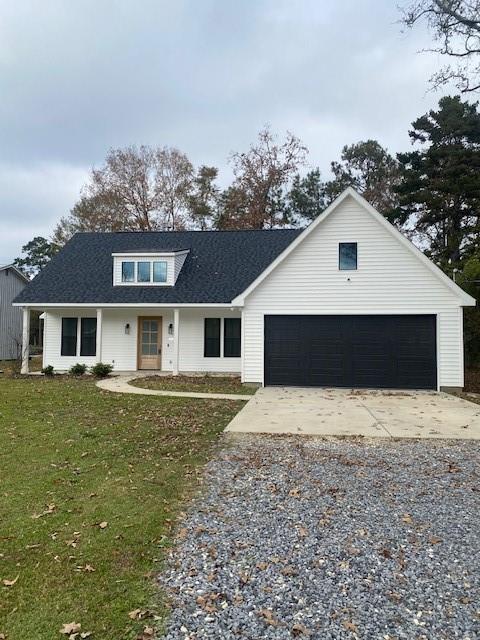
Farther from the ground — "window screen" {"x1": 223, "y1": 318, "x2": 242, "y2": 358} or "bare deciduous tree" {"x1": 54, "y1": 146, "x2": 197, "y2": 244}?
"bare deciduous tree" {"x1": 54, "y1": 146, "x2": 197, "y2": 244}

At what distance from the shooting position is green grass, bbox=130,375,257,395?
12.9 meters

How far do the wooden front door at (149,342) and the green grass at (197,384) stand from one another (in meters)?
2.16

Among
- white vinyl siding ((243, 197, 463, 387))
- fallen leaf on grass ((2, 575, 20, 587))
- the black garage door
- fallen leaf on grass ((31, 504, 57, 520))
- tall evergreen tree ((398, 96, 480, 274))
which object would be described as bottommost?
fallen leaf on grass ((31, 504, 57, 520))

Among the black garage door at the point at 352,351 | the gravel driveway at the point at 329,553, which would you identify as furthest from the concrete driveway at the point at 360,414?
the gravel driveway at the point at 329,553

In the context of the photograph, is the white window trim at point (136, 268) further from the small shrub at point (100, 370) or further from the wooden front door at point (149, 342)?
the small shrub at point (100, 370)

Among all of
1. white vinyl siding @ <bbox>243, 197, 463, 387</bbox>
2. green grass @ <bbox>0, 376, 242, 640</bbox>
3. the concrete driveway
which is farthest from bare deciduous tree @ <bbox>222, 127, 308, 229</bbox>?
green grass @ <bbox>0, 376, 242, 640</bbox>

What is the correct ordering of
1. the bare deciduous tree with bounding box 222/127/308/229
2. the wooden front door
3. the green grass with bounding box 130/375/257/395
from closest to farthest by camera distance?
the green grass with bounding box 130/375/257/395 < the wooden front door < the bare deciduous tree with bounding box 222/127/308/229

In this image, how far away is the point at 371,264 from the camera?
45.1 feet

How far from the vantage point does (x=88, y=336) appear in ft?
58.4

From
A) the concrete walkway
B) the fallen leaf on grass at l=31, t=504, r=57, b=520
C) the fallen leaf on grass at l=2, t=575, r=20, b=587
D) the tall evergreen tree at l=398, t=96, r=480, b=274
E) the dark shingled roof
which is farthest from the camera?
the tall evergreen tree at l=398, t=96, r=480, b=274

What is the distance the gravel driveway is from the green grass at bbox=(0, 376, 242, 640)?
0.32 meters

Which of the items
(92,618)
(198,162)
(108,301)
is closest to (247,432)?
(92,618)

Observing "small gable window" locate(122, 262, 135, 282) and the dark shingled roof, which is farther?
"small gable window" locate(122, 262, 135, 282)

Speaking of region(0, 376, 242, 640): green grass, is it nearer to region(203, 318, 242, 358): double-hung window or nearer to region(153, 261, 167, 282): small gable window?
region(203, 318, 242, 358): double-hung window
